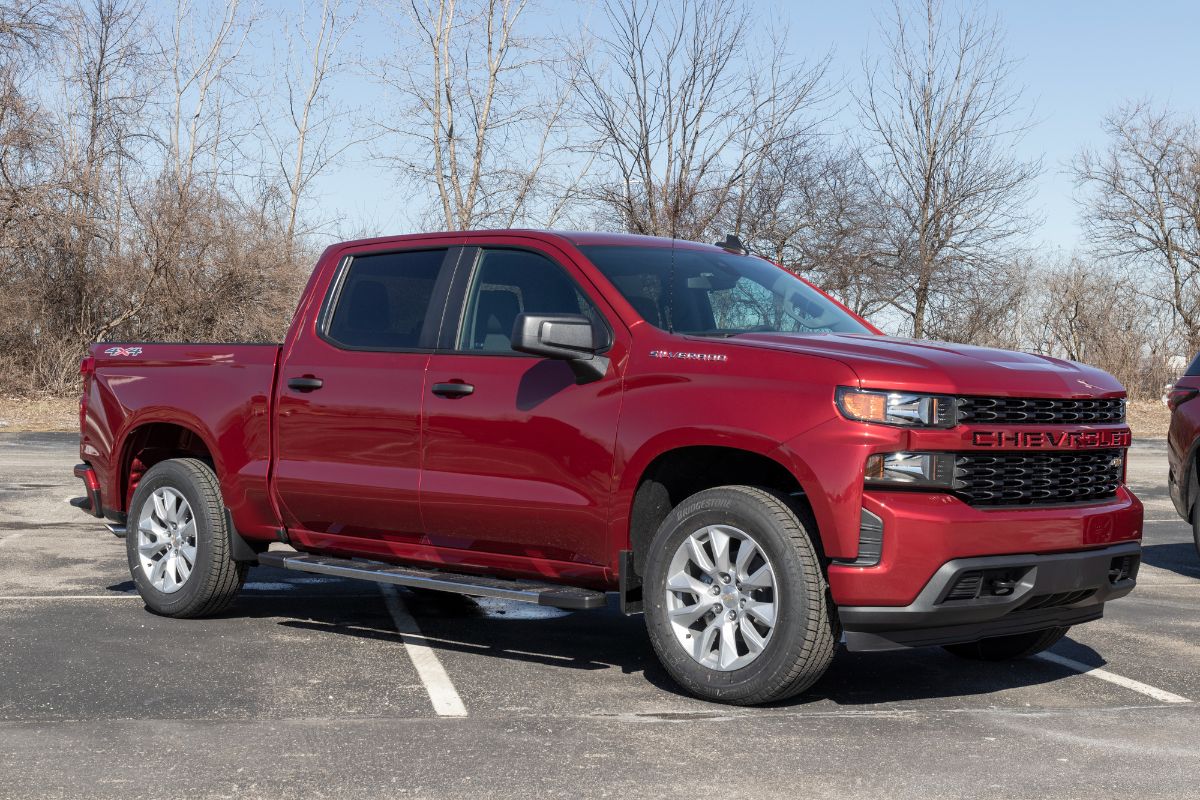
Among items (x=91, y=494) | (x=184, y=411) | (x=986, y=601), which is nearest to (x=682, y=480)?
(x=986, y=601)

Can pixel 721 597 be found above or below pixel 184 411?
below

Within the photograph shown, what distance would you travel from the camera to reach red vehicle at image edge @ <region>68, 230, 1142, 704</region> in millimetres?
5391

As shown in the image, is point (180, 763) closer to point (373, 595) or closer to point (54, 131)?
Result: point (373, 595)

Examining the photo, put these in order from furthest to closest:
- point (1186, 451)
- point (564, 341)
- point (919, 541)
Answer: point (1186, 451), point (564, 341), point (919, 541)

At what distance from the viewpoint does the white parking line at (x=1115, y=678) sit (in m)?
6.07

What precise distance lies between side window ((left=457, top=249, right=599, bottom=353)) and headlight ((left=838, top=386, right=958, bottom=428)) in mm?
1550

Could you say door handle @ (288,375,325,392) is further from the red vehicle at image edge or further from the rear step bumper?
the rear step bumper

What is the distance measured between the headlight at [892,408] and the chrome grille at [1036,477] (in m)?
0.21

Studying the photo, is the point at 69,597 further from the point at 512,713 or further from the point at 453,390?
the point at 512,713

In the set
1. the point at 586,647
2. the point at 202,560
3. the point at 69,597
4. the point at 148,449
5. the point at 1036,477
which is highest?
the point at 1036,477

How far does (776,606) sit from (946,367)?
3.59 feet

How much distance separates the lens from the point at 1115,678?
647 centimetres

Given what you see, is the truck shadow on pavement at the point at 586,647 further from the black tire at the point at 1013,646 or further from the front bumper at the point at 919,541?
the front bumper at the point at 919,541

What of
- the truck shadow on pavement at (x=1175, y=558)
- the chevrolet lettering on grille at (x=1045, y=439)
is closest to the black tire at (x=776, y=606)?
the chevrolet lettering on grille at (x=1045, y=439)
